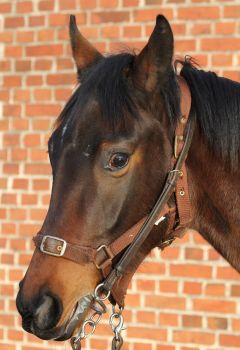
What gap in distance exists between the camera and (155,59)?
214 centimetres

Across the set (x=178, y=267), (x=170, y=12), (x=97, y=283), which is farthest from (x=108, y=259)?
(x=170, y=12)

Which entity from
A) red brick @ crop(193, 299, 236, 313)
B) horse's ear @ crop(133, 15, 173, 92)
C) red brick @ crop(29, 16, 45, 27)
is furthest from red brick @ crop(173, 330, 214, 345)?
red brick @ crop(29, 16, 45, 27)

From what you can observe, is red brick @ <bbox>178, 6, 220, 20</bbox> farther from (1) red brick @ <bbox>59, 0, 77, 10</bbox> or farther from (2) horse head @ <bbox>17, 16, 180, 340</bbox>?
(2) horse head @ <bbox>17, 16, 180, 340</bbox>

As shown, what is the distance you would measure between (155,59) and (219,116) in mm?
355

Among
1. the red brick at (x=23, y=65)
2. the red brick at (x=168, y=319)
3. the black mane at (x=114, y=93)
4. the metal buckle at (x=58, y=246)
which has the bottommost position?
the red brick at (x=168, y=319)

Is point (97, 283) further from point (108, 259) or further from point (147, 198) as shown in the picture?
point (147, 198)

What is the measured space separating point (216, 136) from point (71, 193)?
63 centimetres

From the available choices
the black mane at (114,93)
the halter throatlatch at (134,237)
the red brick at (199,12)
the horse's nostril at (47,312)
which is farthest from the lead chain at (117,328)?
the red brick at (199,12)

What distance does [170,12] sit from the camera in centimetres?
394

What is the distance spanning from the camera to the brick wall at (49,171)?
12.6 feet

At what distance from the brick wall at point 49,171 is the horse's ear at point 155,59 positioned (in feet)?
5.34

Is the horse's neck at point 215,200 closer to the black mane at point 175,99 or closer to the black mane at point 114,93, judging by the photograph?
the black mane at point 175,99

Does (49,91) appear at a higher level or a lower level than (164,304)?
higher

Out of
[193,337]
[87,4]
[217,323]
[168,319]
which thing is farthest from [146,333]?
[87,4]
